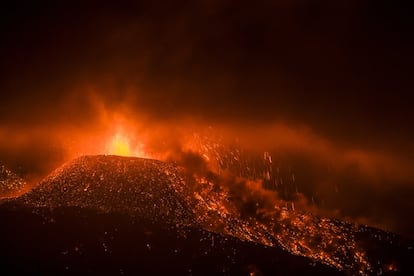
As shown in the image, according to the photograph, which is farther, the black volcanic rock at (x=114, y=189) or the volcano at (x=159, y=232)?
A: the black volcanic rock at (x=114, y=189)

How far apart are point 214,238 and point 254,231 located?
254 inches

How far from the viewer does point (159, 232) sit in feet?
129

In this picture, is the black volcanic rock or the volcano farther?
the black volcanic rock

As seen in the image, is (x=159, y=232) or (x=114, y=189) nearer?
(x=159, y=232)

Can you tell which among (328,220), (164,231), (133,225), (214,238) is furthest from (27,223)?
(328,220)

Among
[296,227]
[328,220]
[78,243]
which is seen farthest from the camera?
[328,220]

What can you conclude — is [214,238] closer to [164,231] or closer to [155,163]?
[164,231]

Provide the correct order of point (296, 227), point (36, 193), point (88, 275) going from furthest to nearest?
point (296, 227), point (36, 193), point (88, 275)

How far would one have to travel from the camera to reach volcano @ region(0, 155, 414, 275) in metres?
35.3

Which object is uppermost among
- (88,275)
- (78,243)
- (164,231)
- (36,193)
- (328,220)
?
(328,220)

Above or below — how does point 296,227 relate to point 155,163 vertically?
below

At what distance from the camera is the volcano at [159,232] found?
35.3 metres

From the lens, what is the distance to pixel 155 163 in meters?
51.7

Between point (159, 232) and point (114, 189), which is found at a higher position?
point (114, 189)
